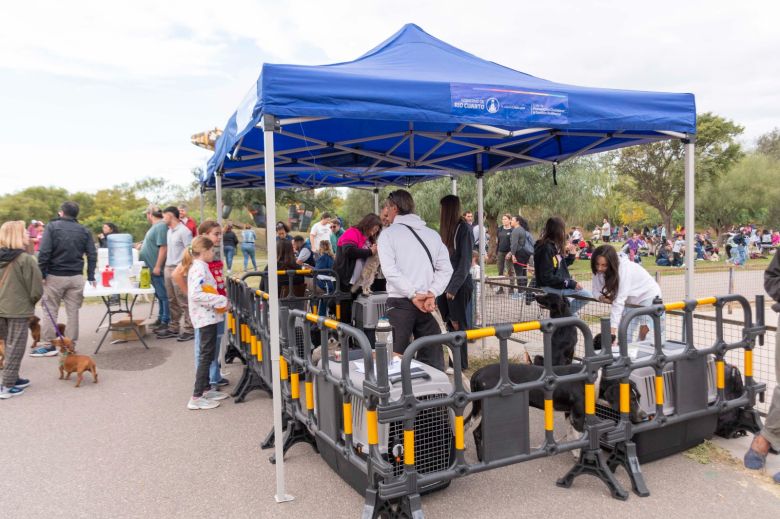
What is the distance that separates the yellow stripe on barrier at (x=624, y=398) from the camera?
3.51 metres

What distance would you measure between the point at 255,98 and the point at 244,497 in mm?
2595

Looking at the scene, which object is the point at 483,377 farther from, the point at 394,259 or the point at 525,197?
the point at 525,197

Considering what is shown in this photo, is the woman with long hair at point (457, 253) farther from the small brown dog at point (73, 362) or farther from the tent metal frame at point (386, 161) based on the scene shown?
the small brown dog at point (73, 362)

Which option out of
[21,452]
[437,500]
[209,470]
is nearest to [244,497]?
[209,470]

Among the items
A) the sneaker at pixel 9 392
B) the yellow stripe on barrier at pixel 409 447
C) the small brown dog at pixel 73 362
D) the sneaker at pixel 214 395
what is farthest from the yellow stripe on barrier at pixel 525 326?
the sneaker at pixel 9 392

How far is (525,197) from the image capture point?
19203mm

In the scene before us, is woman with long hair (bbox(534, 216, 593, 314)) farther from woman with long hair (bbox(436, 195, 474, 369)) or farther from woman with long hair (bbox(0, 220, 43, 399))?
woman with long hair (bbox(0, 220, 43, 399))

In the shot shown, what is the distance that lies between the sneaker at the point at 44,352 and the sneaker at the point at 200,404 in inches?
143

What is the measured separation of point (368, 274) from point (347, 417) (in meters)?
3.20

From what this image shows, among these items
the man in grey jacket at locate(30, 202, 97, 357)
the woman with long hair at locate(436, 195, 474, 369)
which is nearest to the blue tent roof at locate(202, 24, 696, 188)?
the woman with long hair at locate(436, 195, 474, 369)

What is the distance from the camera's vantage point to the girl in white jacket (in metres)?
5.06

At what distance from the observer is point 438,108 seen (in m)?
3.71

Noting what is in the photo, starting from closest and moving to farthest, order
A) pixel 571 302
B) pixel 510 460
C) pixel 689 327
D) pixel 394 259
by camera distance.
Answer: pixel 510 460 → pixel 689 327 → pixel 394 259 → pixel 571 302

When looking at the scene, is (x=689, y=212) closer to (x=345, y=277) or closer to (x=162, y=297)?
(x=345, y=277)
